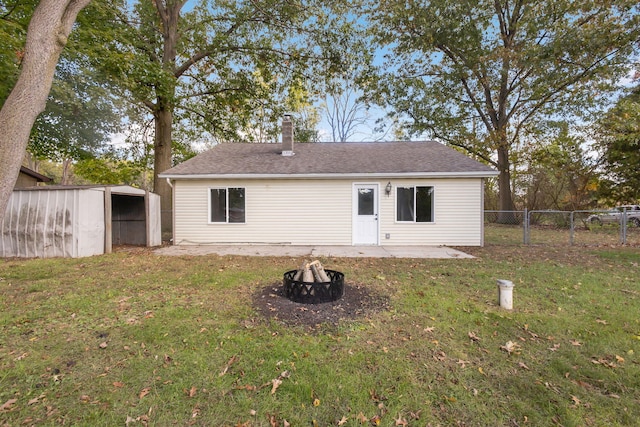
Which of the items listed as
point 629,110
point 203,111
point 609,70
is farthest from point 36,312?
point 609,70

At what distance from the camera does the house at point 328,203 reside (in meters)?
9.23

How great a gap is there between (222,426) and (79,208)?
308 inches

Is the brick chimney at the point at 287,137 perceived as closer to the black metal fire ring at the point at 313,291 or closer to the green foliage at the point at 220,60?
the green foliage at the point at 220,60

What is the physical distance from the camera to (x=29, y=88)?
122 inches

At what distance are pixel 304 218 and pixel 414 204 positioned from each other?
3.51 meters

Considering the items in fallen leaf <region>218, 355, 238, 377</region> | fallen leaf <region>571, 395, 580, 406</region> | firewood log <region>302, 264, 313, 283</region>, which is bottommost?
fallen leaf <region>571, 395, 580, 406</region>

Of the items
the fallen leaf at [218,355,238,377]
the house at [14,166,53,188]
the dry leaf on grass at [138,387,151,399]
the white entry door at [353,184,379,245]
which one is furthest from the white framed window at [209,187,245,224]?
the house at [14,166,53,188]

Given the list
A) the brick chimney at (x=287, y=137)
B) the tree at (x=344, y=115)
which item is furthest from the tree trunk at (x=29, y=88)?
the tree at (x=344, y=115)

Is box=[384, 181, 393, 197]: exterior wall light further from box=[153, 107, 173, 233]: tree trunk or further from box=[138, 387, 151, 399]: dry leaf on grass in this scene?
box=[153, 107, 173, 233]: tree trunk

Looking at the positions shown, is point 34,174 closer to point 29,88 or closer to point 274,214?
point 274,214

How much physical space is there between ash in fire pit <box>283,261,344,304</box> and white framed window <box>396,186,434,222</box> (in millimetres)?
5646

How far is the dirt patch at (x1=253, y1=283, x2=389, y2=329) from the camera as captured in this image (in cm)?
351

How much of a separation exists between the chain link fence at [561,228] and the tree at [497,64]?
153cm

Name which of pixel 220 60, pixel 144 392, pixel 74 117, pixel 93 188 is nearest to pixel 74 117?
pixel 74 117
